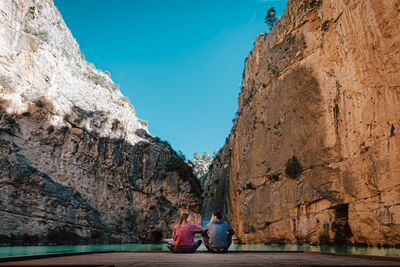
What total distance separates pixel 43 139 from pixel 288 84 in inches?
1078

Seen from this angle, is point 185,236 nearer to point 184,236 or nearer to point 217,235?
point 184,236

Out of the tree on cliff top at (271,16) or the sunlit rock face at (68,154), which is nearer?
the sunlit rock face at (68,154)

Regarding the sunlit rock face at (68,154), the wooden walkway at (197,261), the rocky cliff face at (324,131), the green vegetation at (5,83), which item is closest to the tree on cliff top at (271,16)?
the rocky cliff face at (324,131)

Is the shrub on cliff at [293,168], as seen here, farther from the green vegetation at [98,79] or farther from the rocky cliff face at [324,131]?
the green vegetation at [98,79]

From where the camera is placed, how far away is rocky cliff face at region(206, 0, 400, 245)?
16.8 meters

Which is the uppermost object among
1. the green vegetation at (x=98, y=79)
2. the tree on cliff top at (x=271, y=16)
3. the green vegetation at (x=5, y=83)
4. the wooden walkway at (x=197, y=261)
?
the tree on cliff top at (x=271, y=16)

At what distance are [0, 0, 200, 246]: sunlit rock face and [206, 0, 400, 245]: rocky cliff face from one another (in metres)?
16.0

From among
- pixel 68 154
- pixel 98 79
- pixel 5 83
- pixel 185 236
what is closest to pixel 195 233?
pixel 185 236

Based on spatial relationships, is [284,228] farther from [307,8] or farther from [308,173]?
[307,8]

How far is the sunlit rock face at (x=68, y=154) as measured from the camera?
2962 centimetres

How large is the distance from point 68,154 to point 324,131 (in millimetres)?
29159

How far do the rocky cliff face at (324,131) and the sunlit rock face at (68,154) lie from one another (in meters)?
16.0

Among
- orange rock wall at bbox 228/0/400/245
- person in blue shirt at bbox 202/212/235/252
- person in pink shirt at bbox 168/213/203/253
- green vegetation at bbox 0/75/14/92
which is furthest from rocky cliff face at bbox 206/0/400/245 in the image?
green vegetation at bbox 0/75/14/92

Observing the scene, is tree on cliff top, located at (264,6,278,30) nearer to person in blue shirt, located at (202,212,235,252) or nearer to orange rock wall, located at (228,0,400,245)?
orange rock wall, located at (228,0,400,245)
